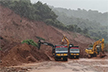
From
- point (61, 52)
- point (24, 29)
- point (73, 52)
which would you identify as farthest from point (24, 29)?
point (61, 52)

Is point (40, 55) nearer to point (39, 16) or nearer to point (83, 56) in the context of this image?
point (83, 56)

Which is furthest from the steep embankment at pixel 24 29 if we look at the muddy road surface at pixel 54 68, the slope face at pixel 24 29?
the muddy road surface at pixel 54 68

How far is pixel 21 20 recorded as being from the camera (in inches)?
1665

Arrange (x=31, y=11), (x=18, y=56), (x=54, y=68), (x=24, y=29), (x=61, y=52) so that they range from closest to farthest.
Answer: (x=54, y=68) → (x=18, y=56) → (x=61, y=52) → (x=24, y=29) → (x=31, y=11)

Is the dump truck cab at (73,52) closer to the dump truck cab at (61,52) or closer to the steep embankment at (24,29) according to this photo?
the dump truck cab at (61,52)

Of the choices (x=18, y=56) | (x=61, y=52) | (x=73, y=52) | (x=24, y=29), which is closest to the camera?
(x=18, y=56)

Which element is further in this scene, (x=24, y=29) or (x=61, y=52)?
(x=24, y=29)

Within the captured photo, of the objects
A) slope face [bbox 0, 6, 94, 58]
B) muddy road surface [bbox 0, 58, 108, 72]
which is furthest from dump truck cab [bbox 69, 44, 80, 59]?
slope face [bbox 0, 6, 94, 58]

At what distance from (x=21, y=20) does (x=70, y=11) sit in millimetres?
156931

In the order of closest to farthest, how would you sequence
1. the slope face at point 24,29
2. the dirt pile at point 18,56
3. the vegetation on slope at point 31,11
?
1. the dirt pile at point 18,56
2. the slope face at point 24,29
3. the vegetation on slope at point 31,11

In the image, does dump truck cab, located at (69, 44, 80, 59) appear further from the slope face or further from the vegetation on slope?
the vegetation on slope

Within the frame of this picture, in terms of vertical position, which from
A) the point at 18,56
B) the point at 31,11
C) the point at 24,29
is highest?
the point at 31,11

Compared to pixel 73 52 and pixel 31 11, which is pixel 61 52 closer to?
pixel 73 52

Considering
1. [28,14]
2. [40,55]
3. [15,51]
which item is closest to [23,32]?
[28,14]
